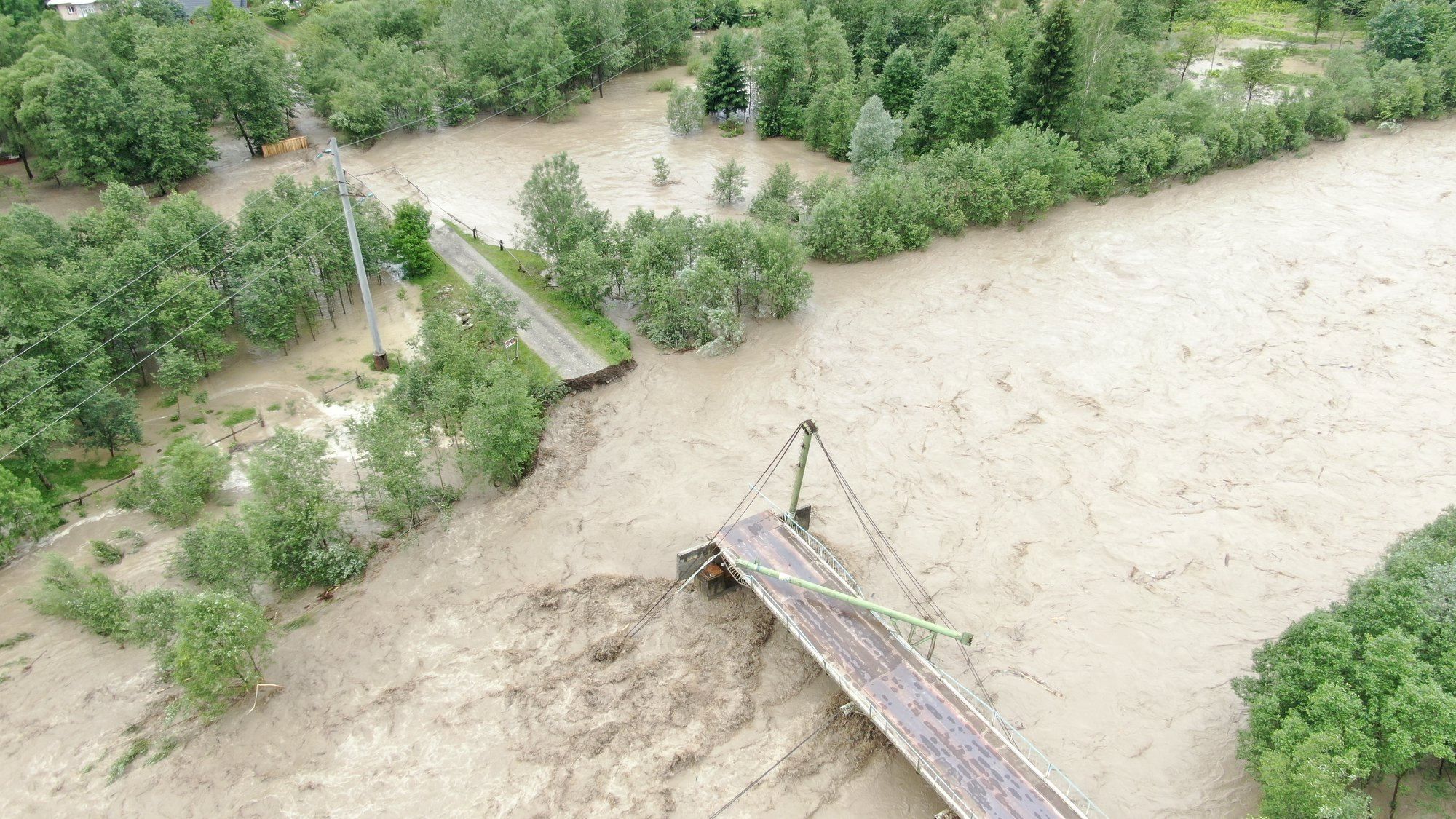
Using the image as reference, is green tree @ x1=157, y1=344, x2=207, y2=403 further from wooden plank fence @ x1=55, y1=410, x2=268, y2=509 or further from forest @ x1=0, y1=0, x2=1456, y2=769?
wooden plank fence @ x1=55, y1=410, x2=268, y2=509

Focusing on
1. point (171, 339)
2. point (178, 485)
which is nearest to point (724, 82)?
point (171, 339)

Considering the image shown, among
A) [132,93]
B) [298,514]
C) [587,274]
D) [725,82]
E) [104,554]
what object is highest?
[132,93]

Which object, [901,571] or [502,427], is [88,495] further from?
[901,571]

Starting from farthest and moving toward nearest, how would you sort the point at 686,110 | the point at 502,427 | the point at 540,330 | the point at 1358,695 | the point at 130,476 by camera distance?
the point at 686,110, the point at 540,330, the point at 130,476, the point at 502,427, the point at 1358,695

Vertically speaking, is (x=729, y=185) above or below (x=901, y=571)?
above

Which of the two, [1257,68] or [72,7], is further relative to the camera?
[72,7]

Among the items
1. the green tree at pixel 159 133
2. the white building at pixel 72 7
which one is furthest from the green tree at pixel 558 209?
the white building at pixel 72 7

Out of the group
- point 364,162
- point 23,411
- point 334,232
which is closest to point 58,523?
point 23,411

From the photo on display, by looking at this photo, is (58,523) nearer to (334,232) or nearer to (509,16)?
(334,232)
